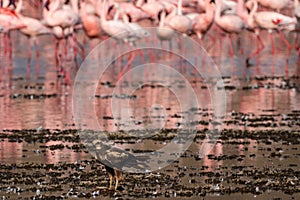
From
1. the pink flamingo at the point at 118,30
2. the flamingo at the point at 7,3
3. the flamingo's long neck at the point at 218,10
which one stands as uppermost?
the flamingo at the point at 7,3

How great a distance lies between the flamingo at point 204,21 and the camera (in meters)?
25.0

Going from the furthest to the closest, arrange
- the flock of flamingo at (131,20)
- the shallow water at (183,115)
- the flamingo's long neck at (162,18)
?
the flamingo's long neck at (162,18)
the flock of flamingo at (131,20)
the shallow water at (183,115)

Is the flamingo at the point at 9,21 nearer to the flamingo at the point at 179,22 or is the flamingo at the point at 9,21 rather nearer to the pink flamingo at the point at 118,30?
the pink flamingo at the point at 118,30

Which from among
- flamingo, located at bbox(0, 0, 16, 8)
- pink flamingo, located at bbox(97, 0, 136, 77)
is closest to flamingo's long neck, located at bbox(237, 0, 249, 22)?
pink flamingo, located at bbox(97, 0, 136, 77)

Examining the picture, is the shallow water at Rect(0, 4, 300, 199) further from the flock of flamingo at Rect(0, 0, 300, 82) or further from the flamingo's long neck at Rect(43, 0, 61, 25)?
the flamingo's long neck at Rect(43, 0, 61, 25)

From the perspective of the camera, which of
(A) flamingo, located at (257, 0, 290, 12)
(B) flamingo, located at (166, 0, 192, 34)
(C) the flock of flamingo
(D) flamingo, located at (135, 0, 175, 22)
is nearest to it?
(C) the flock of flamingo

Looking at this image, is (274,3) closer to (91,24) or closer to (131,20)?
(131,20)

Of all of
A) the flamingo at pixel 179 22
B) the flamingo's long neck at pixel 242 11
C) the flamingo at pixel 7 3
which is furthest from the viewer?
the flamingo at pixel 7 3

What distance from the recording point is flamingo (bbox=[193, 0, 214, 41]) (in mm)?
24969

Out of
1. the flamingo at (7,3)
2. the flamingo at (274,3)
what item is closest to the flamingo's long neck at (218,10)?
the flamingo at (274,3)

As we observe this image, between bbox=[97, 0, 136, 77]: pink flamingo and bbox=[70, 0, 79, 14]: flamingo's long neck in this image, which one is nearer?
bbox=[97, 0, 136, 77]: pink flamingo

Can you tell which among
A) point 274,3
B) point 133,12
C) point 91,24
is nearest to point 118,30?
point 91,24

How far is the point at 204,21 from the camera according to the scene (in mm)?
25031

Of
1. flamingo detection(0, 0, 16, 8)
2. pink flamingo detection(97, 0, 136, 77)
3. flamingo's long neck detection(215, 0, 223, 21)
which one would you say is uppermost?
flamingo detection(0, 0, 16, 8)
